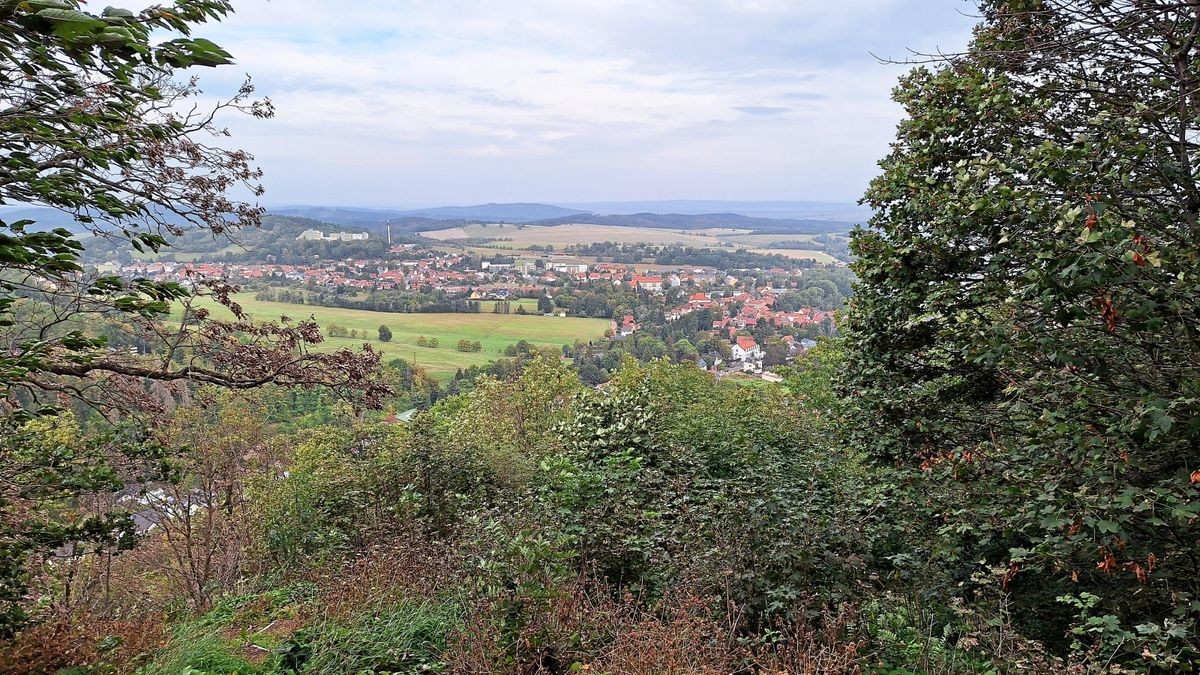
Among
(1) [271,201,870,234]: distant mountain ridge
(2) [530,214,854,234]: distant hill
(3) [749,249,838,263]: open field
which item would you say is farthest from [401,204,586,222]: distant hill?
(3) [749,249,838,263]: open field

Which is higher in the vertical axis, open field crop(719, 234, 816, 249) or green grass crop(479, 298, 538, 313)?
open field crop(719, 234, 816, 249)

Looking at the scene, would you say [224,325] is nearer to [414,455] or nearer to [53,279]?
[53,279]

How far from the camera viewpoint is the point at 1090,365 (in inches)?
158

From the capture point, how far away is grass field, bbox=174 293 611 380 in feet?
137

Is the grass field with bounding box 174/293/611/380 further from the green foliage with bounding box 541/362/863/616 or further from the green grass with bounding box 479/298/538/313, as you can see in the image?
the green foliage with bounding box 541/362/863/616

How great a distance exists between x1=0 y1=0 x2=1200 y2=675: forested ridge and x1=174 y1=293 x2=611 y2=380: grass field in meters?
33.3

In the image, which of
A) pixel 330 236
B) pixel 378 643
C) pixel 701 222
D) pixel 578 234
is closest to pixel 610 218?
pixel 578 234

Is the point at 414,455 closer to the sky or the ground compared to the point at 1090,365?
closer to the ground

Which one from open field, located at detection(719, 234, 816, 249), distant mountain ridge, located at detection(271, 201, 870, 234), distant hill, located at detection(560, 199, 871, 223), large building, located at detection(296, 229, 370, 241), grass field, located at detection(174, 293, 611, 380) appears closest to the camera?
grass field, located at detection(174, 293, 611, 380)

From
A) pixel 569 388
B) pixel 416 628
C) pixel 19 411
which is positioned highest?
pixel 19 411

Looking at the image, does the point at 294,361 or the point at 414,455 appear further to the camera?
the point at 414,455

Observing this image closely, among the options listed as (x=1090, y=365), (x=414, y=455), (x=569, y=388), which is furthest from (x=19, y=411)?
(x=569, y=388)

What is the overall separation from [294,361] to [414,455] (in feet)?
15.2

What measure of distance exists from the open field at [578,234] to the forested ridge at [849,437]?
97252 mm
